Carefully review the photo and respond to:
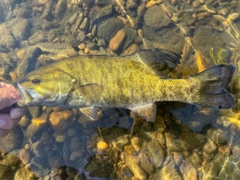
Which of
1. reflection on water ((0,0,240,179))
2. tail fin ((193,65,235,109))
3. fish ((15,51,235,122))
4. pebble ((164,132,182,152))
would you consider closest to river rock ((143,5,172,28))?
reflection on water ((0,0,240,179))

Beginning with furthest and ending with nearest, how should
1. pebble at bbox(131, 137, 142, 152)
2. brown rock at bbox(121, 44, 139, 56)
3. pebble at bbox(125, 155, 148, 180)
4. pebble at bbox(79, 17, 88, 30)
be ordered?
pebble at bbox(79, 17, 88, 30) < brown rock at bbox(121, 44, 139, 56) < pebble at bbox(131, 137, 142, 152) < pebble at bbox(125, 155, 148, 180)

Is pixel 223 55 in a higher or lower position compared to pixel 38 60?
higher

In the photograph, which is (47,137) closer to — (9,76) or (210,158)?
(9,76)

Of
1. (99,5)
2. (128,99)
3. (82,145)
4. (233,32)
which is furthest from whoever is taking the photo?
(99,5)

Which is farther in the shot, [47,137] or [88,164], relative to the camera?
[47,137]

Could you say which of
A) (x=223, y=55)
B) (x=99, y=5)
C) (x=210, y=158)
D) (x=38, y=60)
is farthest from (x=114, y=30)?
(x=210, y=158)

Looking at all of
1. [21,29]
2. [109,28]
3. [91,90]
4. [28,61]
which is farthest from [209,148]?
[21,29]

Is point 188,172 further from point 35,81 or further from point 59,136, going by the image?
point 35,81

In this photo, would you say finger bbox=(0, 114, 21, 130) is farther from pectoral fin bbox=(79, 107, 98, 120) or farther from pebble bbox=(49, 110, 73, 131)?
pectoral fin bbox=(79, 107, 98, 120)
